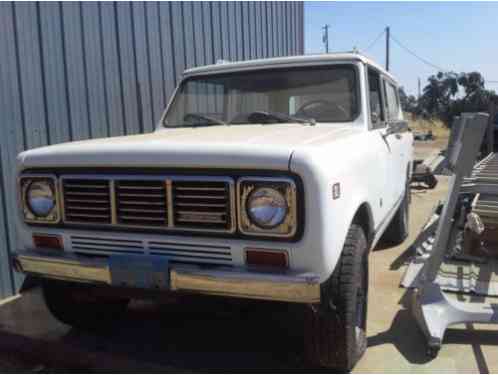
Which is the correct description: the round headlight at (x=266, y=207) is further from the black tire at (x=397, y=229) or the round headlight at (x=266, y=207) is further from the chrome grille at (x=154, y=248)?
the black tire at (x=397, y=229)

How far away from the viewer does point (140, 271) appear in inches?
88.7

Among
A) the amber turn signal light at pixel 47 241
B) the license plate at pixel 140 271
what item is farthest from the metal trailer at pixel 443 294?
the amber turn signal light at pixel 47 241

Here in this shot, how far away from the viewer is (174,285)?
2213 mm

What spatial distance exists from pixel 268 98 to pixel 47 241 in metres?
1.82

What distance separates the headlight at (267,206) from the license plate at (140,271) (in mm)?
425

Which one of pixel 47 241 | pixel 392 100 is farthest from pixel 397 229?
A: pixel 47 241

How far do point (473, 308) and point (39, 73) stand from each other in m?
3.78

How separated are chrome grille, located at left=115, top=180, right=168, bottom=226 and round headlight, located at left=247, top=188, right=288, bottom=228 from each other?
0.43 m

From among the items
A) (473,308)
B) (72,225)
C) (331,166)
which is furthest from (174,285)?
(473,308)

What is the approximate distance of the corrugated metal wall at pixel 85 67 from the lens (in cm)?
388

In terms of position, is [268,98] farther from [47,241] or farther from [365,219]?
[47,241]

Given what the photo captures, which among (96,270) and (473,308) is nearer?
(96,270)

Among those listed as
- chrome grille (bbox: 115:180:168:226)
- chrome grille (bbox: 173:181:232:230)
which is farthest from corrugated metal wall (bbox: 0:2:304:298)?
chrome grille (bbox: 173:181:232:230)

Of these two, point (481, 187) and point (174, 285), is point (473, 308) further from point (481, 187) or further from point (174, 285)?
point (174, 285)
